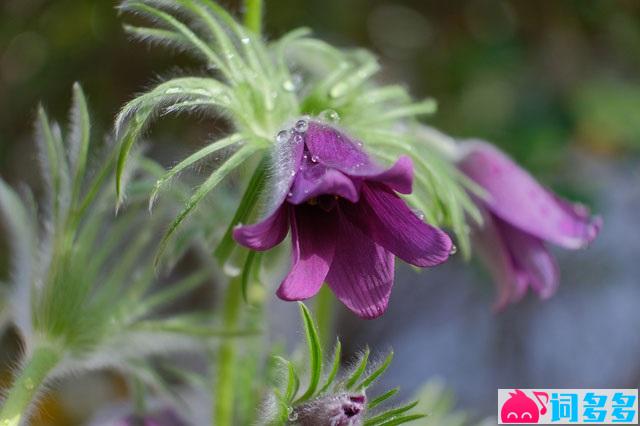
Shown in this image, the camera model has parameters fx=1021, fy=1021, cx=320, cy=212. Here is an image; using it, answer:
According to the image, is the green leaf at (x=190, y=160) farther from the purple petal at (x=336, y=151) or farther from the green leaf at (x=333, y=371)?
the green leaf at (x=333, y=371)

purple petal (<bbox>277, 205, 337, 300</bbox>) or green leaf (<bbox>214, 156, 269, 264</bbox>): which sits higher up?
green leaf (<bbox>214, 156, 269, 264</bbox>)

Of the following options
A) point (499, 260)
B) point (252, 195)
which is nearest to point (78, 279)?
point (252, 195)

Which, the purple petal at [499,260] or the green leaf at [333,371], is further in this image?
the purple petal at [499,260]

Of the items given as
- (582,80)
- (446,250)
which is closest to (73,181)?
(446,250)

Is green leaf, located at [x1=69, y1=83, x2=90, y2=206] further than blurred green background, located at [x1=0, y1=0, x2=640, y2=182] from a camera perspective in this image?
No

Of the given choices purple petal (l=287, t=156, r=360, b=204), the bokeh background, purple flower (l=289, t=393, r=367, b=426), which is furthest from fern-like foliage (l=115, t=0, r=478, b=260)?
the bokeh background

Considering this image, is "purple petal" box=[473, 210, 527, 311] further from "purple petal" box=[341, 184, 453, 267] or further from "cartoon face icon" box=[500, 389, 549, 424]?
"purple petal" box=[341, 184, 453, 267]

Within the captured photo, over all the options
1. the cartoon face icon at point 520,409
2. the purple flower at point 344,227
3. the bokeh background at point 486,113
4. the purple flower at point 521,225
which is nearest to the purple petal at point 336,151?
the purple flower at point 344,227

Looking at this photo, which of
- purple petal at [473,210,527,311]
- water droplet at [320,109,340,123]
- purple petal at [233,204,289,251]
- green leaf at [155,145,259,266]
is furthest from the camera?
purple petal at [473,210,527,311]
